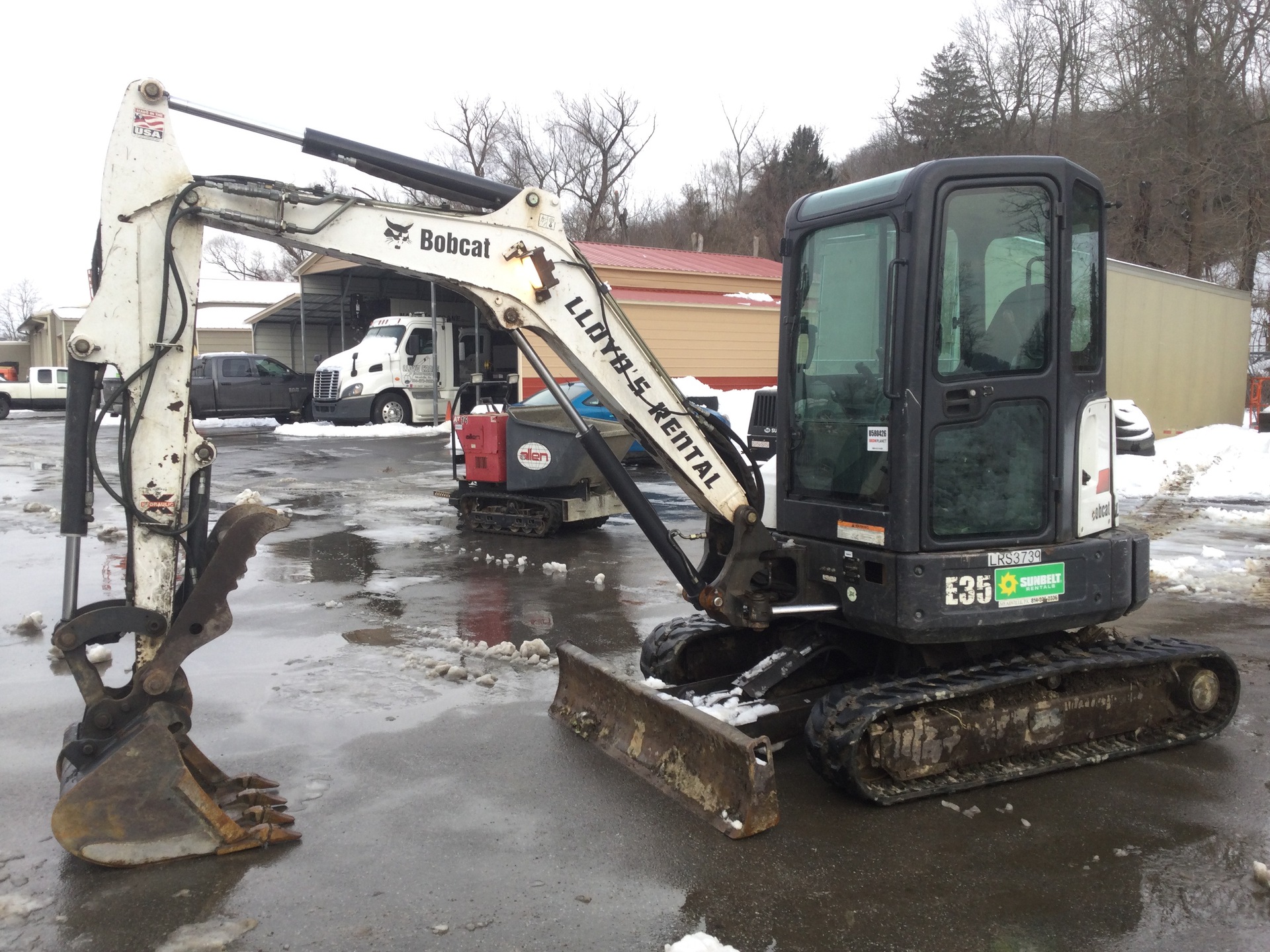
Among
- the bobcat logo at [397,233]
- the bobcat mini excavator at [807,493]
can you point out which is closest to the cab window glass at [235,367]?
the bobcat mini excavator at [807,493]

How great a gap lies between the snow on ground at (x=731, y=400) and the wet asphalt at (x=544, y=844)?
Answer: 1459 centimetres

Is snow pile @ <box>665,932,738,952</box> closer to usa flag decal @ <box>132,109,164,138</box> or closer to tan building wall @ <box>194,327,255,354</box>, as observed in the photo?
usa flag decal @ <box>132,109,164,138</box>

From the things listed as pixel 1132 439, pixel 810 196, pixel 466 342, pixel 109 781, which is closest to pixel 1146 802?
pixel 810 196

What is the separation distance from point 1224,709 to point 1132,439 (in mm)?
13709

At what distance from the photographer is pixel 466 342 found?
94.0 ft

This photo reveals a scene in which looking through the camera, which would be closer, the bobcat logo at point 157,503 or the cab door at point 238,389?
the bobcat logo at point 157,503

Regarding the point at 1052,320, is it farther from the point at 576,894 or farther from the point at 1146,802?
the point at 576,894

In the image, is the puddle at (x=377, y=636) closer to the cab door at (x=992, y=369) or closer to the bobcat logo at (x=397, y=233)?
the bobcat logo at (x=397, y=233)

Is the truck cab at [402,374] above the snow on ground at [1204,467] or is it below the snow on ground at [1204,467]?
above

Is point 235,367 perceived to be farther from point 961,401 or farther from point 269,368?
point 961,401

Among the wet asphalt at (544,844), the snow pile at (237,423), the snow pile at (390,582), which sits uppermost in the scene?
the snow pile at (237,423)

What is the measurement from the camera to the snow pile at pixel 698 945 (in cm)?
355

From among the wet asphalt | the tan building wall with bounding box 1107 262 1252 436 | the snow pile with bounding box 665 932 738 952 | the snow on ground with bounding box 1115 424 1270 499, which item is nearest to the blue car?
the wet asphalt

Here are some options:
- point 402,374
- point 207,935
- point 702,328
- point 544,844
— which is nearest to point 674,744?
point 544,844
